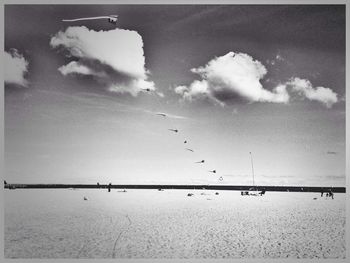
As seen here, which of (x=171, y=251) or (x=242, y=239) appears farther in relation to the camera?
(x=242, y=239)

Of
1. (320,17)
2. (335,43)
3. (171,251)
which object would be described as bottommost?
(171,251)

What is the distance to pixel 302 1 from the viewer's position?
24.4 feet

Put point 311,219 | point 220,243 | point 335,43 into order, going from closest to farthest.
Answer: point 220,243, point 335,43, point 311,219

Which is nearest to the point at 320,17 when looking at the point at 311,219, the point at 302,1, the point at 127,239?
the point at 302,1

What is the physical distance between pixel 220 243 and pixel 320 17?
19.1ft

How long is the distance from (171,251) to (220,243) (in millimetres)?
1239

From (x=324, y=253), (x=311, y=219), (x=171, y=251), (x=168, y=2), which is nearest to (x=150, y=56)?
(x=168, y=2)

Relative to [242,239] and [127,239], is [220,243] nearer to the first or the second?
[242,239]

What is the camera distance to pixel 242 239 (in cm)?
768

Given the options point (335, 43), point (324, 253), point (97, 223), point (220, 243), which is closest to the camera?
point (324, 253)

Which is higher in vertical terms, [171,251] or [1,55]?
[1,55]

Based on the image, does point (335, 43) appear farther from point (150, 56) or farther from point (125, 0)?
point (125, 0)

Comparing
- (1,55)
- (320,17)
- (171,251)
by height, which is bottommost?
(171,251)

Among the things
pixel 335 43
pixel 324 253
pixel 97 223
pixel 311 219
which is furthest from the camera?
pixel 311 219
